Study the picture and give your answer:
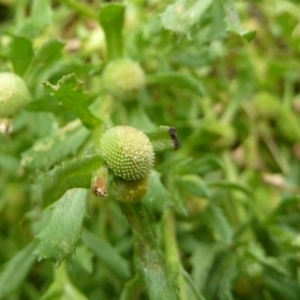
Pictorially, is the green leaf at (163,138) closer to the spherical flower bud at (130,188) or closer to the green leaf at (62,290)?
the spherical flower bud at (130,188)

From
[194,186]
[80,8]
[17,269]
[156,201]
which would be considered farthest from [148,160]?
[80,8]

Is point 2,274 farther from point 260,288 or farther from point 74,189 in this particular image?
point 260,288

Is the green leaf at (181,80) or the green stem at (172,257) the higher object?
the green leaf at (181,80)

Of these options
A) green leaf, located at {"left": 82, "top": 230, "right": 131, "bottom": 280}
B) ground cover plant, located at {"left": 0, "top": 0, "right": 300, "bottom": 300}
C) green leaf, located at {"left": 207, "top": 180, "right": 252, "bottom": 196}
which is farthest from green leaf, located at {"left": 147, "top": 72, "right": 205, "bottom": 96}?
green leaf, located at {"left": 82, "top": 230, "right": 131, "bottom": 280}

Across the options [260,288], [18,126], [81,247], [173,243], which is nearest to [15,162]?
[18,126]

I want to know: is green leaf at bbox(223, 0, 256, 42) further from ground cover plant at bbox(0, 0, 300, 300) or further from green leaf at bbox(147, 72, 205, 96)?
green leaf at bbox(147, 72, 205, 96)

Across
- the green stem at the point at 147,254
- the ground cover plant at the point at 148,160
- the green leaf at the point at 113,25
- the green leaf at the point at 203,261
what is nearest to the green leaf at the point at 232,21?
the ground cover plant at the point at 148,160

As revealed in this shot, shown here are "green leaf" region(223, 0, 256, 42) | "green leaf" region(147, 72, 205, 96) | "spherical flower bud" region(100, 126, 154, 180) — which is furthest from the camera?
"green leaf" region(147, 72, 205, 96)
